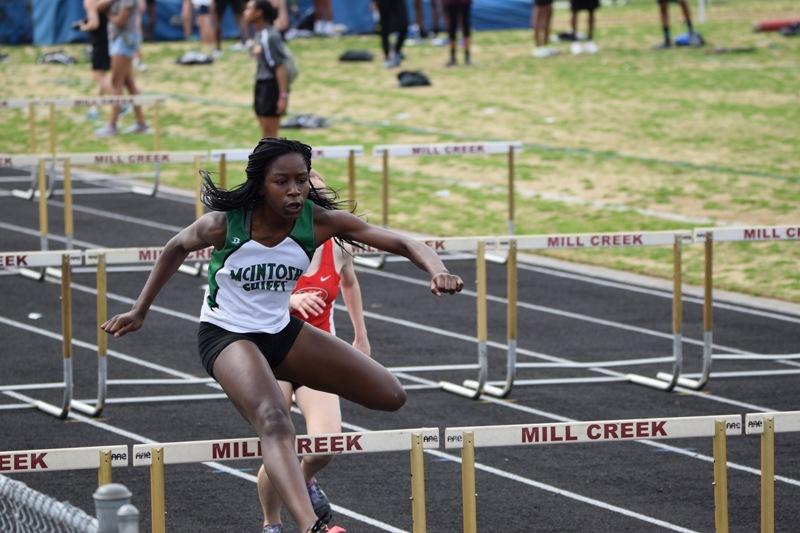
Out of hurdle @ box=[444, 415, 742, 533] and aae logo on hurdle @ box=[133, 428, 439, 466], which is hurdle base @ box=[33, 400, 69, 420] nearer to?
aae logo on hurdle @ box=[133, 428, 439, 466]

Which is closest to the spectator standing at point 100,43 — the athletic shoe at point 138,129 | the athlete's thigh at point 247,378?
the athletic shoe at point 138,129

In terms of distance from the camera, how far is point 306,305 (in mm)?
7340

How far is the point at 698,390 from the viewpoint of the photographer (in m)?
10.9

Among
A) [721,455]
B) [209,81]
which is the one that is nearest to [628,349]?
[721,455]

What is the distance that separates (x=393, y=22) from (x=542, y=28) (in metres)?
3.48

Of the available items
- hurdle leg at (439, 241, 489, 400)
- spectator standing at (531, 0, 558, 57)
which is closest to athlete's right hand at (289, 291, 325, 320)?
hurdle leg at (439, 241, 489, 400)

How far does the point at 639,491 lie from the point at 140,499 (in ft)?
8.81

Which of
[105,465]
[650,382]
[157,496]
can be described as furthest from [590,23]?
[105,465]

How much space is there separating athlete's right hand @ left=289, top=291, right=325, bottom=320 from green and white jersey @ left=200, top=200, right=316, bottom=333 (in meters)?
0.83

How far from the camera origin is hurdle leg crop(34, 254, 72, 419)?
9719 mm

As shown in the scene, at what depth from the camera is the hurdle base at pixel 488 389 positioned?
10.7 metres

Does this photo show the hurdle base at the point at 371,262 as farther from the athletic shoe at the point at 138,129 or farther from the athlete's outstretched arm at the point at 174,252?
the athlete's outstretched arm at the point at 174,252

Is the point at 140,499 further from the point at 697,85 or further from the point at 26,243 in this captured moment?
the point at 697,85

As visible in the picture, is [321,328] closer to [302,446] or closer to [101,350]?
[302,446]
